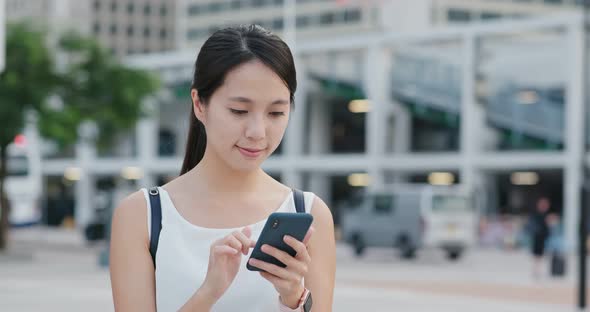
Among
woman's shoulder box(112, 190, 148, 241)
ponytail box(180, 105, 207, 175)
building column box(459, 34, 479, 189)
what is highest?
ponytail box(180, 105, 207, 175)

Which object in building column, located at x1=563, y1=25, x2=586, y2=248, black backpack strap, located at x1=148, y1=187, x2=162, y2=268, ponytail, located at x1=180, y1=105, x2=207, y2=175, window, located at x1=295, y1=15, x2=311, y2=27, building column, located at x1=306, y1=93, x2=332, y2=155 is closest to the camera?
black backpack strap, located at x1=148, y1=187, x2=162, y2=268

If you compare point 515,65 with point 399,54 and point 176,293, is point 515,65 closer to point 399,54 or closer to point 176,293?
point 399,54

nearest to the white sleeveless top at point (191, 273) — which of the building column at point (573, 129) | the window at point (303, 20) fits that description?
the building column at point (573, 129)

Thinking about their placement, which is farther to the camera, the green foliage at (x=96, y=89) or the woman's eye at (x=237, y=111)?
the green foliage at (x=96, y=89)

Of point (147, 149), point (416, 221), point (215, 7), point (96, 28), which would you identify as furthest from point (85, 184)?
point (96, 28)

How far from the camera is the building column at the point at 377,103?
171 ft

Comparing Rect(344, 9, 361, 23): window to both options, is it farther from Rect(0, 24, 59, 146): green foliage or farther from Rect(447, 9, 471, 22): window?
Rect(0, 24, 59, 146): green foliage

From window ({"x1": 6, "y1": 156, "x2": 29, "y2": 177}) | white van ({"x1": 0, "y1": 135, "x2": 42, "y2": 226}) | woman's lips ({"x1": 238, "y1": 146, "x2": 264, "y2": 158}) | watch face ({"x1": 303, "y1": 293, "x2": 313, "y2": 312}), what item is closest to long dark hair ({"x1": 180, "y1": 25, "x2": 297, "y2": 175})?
woman's lips ({"x1": 238, "y1": 146, "x2": 264, "y2": 158})

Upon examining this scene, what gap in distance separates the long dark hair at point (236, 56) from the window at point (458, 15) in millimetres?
85594

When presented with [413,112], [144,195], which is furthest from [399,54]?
[144,195]

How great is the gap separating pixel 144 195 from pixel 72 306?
13.8 m

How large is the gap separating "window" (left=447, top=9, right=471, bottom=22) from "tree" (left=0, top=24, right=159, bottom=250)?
56145mm

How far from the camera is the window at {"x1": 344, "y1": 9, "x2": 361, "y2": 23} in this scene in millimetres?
88625

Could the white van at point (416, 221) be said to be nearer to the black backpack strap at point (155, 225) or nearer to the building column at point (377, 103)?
the building column at point (377, 103)
